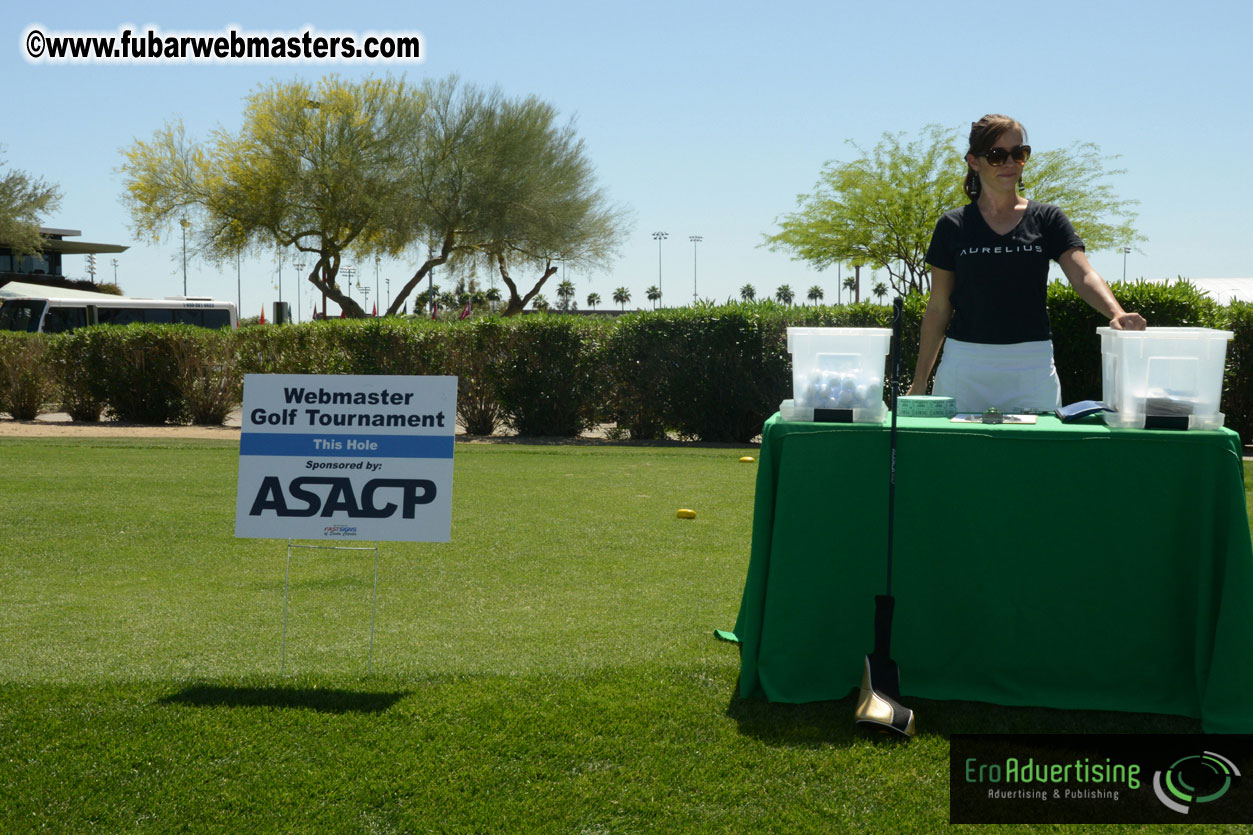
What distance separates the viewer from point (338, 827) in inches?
122

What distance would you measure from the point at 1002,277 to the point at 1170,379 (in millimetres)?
1126

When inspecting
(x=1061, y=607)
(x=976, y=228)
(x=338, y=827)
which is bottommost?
(x=338, y=827)

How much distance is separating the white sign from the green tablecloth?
4.40ft

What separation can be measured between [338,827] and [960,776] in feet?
6.28

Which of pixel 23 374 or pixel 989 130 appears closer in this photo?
pixel 989 130

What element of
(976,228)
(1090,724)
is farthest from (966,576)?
(976,228)

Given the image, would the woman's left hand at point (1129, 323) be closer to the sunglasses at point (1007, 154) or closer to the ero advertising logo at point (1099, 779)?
the sunglasses at point (1007, 154)

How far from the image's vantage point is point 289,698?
3.99 metres

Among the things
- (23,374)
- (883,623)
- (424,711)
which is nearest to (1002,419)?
(883,623)

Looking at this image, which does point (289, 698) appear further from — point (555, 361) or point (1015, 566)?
point (555, 361)

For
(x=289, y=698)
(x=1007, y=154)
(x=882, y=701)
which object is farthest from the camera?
(x=1007, y=154)

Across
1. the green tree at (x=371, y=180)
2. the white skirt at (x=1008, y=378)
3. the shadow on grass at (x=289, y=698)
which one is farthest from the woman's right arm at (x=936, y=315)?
the green tree at (x=371, y=180)

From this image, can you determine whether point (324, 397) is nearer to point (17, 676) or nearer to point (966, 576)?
point (17, 676)

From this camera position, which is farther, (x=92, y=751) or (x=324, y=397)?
(x=324, y=397)
